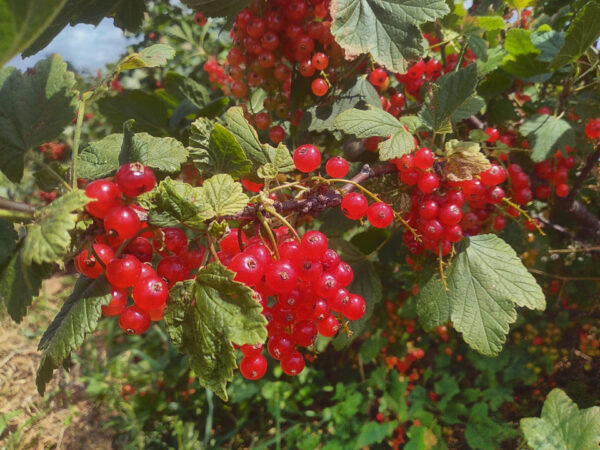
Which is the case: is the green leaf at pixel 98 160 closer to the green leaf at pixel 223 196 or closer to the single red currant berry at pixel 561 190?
the green leaf at pixel 223 196

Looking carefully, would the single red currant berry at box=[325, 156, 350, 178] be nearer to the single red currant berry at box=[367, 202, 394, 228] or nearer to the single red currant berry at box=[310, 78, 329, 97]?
the single red currant berry at box=[367, 202, 394, 228]

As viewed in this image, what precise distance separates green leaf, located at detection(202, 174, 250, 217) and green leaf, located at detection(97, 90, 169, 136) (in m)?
1.15

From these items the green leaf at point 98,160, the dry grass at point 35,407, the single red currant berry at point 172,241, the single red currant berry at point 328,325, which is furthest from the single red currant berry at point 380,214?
the dry grass at point 35,407

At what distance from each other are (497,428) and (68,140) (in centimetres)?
455

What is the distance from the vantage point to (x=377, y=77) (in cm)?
152

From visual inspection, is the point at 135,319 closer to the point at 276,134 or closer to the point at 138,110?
the point at 276,134

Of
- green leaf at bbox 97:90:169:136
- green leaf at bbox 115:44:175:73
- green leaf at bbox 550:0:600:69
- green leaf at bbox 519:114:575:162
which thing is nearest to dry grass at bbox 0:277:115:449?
green leaf at bbox 97:90:169:136

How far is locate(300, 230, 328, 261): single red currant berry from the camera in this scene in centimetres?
94

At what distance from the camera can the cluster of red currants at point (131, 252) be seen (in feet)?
2.70

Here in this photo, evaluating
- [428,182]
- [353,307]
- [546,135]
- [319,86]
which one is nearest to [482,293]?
[428,182]

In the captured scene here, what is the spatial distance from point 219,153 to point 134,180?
0.30 meters

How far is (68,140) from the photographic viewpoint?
13.6ft

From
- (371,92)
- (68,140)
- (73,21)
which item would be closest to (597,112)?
(371,92)

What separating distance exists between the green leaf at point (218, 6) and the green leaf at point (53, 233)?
1.01 m
